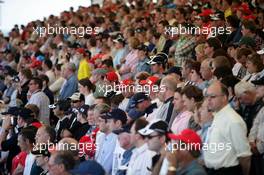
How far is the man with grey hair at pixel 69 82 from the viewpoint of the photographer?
12.8 metres

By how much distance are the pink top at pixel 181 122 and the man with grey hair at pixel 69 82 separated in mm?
5284

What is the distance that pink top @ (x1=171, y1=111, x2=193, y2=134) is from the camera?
24.7 feet

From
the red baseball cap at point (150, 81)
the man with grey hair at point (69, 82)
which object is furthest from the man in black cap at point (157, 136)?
the man with grey hair at point (69, 82)

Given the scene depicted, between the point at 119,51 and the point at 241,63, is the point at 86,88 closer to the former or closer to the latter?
the point at 241,63

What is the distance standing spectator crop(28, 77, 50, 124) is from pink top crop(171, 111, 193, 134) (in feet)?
12.5

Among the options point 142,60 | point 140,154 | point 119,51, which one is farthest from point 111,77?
point 140,154

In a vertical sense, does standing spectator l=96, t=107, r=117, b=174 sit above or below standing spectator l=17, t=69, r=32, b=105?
above

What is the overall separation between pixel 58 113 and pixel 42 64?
4930 mm

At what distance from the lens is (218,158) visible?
6.53 m

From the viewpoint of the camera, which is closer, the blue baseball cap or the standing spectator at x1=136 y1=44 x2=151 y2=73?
the blue baseball cap

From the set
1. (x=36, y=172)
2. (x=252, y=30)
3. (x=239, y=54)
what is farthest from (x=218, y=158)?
(x=252, y=30)

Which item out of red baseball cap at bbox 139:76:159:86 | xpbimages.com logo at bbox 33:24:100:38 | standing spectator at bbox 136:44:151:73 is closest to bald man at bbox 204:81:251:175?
red baseball cap at bbox 139:76:159:86

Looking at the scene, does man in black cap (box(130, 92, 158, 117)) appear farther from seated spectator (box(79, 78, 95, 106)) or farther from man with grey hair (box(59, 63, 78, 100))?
man with grey hair (box(59, 63, 78, 100))

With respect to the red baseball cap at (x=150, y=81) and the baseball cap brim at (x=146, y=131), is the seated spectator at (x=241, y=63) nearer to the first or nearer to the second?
the red baseball cap at (x=150, y=81)
